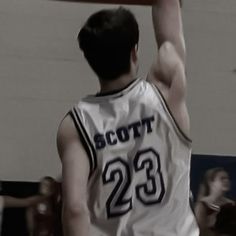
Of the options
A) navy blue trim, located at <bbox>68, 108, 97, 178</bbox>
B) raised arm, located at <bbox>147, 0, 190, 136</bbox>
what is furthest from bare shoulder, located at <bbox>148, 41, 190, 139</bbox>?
navy blue trim, located at <bbox>68, 108, 97, 178</bbox>

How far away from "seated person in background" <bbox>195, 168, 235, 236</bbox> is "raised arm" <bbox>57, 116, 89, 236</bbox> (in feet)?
4.52

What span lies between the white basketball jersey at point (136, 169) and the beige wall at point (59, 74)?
133 centimetres

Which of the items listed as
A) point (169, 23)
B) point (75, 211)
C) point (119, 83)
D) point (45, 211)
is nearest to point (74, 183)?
point (75, 211)

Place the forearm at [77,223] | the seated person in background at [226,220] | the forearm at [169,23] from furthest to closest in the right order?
1. the seated person in background at [226,220]
2. the forearm at [169,23]
3. the forearm at [77,223]

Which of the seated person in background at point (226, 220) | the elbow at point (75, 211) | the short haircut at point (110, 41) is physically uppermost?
the short haircut at point (110, 41)

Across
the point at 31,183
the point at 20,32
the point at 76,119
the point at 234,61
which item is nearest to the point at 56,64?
the point at 20,32

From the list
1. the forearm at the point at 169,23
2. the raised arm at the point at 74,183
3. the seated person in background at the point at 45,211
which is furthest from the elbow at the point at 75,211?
the seated person in background at the point at 45,211

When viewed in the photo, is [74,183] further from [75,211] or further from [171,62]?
[171,62]

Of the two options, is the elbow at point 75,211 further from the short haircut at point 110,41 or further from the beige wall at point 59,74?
the beige wall at point 59,74

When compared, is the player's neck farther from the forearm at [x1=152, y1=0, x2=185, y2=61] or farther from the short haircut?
the forearm at [x1=152, y1=0, x2=185, y2=61]

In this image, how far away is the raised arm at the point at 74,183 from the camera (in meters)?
1.30

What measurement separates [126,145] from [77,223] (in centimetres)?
18

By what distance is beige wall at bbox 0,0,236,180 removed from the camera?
270 centimetres

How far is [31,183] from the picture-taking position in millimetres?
2670
